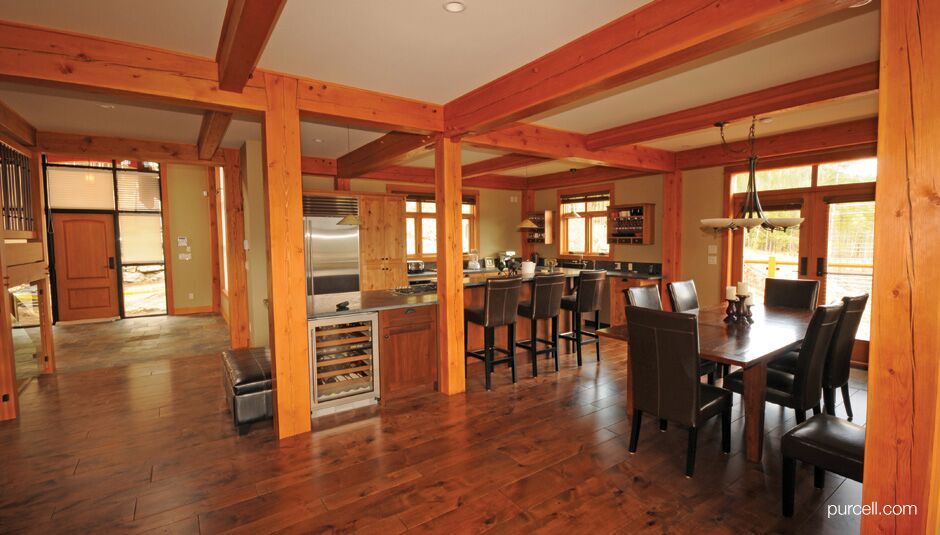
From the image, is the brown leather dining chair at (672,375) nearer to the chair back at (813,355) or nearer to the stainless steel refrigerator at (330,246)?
the chair back at (813,355)

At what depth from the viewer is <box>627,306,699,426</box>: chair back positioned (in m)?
2.58

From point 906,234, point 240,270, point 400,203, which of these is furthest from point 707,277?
point 240,270

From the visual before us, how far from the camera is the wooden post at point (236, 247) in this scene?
540 centimetres

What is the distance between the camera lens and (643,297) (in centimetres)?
377

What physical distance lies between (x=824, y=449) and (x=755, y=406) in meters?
0.71

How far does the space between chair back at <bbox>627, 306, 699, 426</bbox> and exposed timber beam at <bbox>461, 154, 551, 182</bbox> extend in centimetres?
324

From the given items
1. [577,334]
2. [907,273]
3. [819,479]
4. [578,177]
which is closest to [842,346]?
[819,479]

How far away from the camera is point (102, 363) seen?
5.14 metres

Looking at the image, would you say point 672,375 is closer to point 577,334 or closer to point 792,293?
point 577,334

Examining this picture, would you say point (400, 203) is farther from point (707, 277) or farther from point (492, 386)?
point (707, 277)

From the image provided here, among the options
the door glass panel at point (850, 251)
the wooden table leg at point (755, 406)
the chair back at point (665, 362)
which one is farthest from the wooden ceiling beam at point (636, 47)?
the door glass panel at point (850, 251)

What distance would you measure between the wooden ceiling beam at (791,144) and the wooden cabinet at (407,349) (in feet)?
13.8

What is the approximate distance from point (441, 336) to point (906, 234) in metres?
3.28

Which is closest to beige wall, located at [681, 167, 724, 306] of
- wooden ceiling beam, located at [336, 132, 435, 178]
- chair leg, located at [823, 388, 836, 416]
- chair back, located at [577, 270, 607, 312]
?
chair back, located at [577, 270, 607, 312]
